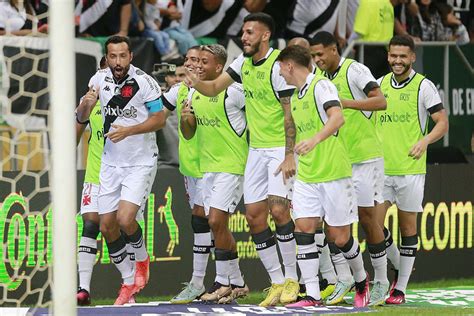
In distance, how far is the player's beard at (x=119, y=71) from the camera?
12734mm

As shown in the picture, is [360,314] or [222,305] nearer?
[360,314]

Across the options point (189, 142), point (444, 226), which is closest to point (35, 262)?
point (189, 142)

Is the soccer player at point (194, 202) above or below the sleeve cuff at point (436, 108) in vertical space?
below

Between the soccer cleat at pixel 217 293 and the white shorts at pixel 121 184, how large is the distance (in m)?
1.02

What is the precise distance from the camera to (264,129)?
500 inches

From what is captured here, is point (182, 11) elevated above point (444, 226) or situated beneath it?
elevated above

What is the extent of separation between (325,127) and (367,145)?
1724 mm

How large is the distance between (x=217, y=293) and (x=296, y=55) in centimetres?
241

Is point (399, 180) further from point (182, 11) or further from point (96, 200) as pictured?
point (182, 11)

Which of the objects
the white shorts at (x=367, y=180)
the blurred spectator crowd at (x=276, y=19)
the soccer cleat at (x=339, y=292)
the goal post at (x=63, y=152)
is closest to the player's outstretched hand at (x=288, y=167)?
the white shorts at (x=367, y=180)

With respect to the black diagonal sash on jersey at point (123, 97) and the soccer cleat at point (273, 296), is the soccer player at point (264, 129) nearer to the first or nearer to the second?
the soccer cleat at point (273, 296)

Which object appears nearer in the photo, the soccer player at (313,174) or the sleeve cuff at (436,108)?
the soccer player at (313,174)

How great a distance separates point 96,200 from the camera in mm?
13320

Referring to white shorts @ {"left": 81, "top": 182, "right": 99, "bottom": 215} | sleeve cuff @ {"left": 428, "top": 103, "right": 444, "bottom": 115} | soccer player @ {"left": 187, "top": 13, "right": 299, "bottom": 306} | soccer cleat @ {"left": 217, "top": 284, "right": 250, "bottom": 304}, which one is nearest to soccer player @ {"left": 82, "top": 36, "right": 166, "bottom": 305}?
white shorts @ {"left": 81, "top": 182, "right": 99, "bottom": 215}
